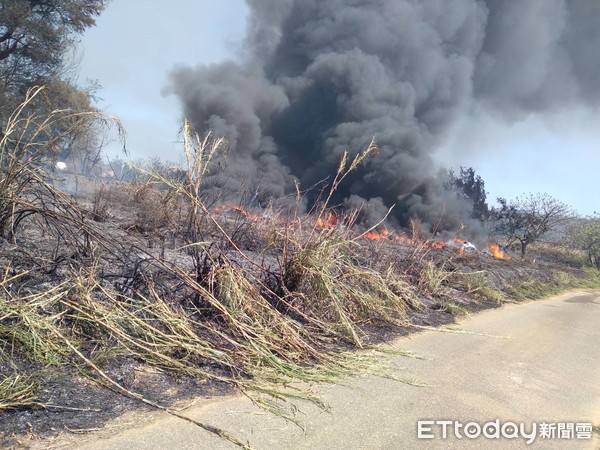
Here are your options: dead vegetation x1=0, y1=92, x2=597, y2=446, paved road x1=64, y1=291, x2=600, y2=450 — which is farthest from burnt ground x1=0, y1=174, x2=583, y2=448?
paved road x1=64, y1=291, x2=600, y2=450

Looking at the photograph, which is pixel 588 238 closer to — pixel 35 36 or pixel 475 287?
pixel 475 287

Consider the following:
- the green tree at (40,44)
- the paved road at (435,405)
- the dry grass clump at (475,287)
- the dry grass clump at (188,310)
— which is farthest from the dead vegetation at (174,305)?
the green tree at (40,44)

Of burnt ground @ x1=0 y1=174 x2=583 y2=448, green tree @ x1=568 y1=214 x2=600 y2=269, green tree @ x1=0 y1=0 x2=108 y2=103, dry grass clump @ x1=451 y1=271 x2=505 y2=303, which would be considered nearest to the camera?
burnt ground @ x1=0 y1=174 x2=583 y2=448

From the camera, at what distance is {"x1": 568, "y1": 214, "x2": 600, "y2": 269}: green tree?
26547 millimetres

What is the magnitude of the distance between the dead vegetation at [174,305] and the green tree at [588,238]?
2483cm

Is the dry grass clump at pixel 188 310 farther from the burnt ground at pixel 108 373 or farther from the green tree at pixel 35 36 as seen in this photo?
the green tree at pixel 35 36

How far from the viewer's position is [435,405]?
10.8 ft

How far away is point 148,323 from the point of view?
3.68 m

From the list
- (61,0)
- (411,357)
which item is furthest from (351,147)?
(411,357)

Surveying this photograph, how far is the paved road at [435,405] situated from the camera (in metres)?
2.55

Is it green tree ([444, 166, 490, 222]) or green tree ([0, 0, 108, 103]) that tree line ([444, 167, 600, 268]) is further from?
green tree ([0, 0, 108, 103])

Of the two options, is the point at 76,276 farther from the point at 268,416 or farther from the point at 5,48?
the point at 5,48

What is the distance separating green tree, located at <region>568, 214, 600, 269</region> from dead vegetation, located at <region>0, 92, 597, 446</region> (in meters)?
24.8

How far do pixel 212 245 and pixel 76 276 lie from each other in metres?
1.34
